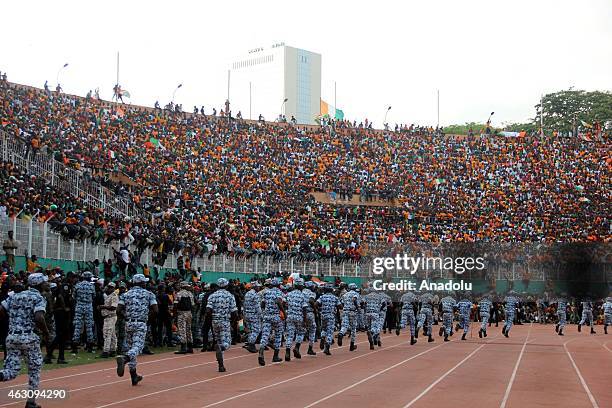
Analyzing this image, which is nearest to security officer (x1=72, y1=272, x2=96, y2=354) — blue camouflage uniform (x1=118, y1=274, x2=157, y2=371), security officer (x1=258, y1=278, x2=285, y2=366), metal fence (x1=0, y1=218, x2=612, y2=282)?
security officer (x1=258, y1=278, x2=285, y2=366)

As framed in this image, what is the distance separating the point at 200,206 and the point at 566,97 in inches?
2638

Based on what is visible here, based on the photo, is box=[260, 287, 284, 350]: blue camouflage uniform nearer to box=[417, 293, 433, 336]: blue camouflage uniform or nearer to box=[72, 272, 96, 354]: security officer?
box=[72, 272, 96, 354]: security officer

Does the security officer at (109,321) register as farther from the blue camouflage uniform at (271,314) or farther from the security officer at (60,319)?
the blue camouflage uniform at (271,314)

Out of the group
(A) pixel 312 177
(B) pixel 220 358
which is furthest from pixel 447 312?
(A) pixel 312 177

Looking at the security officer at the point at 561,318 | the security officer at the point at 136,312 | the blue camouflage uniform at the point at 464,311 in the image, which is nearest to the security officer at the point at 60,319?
the security officer at the point at 136,312

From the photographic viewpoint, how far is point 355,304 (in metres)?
27.5

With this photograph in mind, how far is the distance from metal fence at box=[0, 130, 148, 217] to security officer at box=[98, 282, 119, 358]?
13.0m

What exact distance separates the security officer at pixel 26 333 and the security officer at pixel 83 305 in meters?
9.91

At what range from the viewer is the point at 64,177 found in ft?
127

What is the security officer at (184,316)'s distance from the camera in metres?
25.2

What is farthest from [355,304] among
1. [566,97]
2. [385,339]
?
[566,97]

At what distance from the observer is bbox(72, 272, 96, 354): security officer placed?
77.5ft

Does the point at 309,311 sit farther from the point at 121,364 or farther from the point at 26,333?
the point at 26,333

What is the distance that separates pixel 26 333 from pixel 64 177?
2616 cm
